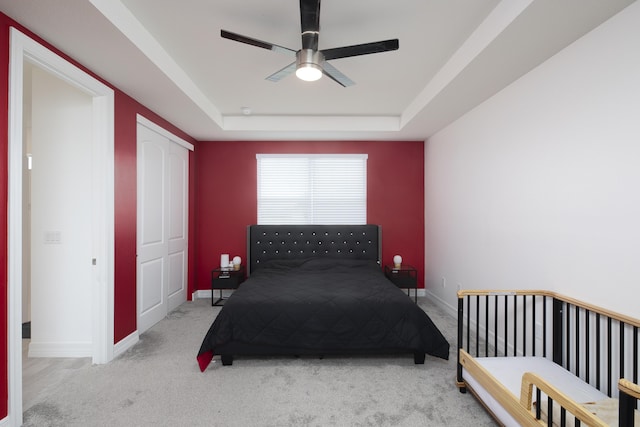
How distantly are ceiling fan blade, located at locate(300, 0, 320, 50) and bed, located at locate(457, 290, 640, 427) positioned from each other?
2165 millimetres

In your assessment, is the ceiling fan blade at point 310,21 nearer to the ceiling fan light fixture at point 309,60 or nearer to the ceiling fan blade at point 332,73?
the ceiling fan light fixture at point 309,60

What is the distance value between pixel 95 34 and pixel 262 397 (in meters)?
2.80

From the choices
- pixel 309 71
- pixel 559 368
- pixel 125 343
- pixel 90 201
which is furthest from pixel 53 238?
pixel 559 368

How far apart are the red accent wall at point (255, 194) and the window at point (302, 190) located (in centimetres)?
14

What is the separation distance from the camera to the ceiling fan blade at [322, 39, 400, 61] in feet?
6.32

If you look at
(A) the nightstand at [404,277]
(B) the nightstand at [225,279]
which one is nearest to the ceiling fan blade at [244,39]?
(B) the nightstand at [225,279]

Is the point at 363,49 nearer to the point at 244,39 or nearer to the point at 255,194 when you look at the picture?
the point at 244,39

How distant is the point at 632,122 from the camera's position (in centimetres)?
A: 175

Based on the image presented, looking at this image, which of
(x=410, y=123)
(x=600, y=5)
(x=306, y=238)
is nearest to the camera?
(x=600, y=5)

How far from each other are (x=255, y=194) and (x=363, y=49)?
130 inches

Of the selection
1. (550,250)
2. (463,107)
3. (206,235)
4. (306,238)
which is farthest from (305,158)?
(550,250)

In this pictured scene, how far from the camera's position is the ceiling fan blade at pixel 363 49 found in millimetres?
1926

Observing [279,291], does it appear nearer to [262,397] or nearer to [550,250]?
[262,397]

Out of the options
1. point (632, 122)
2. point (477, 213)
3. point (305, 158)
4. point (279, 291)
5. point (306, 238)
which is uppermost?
point (305, 158)
